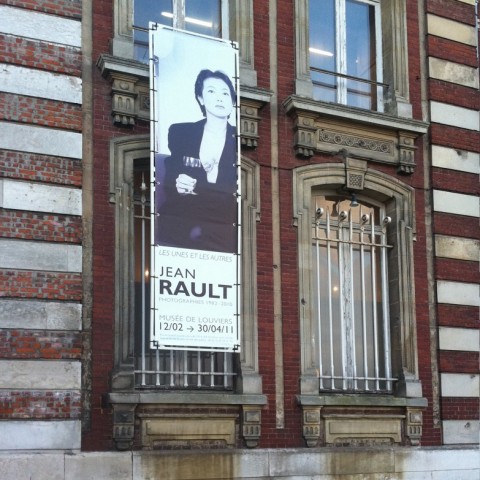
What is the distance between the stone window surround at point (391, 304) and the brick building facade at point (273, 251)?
1.3 inches

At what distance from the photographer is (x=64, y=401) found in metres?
10.6

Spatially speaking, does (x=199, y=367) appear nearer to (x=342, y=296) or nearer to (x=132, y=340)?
(x=132, y=340)

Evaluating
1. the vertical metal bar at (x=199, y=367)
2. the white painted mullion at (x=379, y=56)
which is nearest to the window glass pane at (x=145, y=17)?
the white painted mullion at (x=379, y=56)

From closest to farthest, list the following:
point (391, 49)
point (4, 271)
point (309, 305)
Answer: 1. point (4, 271)
2. point (309, 305)
3. point (391, 49)

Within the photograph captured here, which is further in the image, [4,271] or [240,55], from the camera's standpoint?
[240,55]

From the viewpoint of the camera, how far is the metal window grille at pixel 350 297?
13.0 m

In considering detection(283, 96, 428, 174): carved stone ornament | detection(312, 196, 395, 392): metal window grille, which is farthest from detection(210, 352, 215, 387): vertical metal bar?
detection(283, 96, 428, 174): carved stone ornament

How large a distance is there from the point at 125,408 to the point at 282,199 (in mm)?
3728

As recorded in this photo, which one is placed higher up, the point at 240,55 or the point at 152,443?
the point at 240,55

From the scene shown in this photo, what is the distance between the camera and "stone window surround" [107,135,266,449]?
11.0 meters

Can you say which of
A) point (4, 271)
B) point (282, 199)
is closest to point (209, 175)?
point (282, 199)

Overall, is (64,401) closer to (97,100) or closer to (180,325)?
(180,325)

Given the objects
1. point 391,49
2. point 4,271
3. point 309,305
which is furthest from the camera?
point 391,49

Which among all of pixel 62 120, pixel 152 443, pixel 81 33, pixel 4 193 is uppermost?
pixel 81 33
